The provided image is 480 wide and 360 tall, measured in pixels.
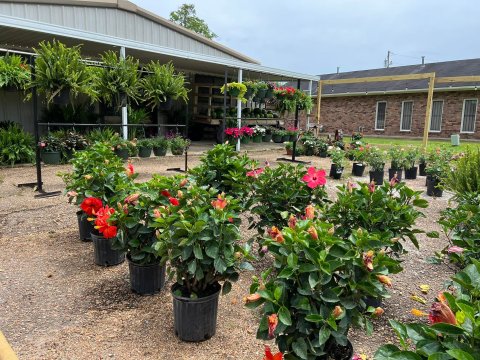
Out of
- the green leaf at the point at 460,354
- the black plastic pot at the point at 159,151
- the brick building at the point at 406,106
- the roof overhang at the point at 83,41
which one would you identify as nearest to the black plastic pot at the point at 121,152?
the black plastic pot at the point at 159,151

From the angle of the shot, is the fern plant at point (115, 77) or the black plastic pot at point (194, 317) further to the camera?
the fern plant at point (115, 77)

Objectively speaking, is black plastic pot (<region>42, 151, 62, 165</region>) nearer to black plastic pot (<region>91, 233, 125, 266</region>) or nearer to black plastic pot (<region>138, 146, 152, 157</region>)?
black plastic pot (<region>138, 146, 152, 157</region>)

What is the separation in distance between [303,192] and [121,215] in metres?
1.33

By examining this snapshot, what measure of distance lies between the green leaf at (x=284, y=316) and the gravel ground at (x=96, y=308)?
2.40 feet

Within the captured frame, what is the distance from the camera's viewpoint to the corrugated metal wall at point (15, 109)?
9.00m

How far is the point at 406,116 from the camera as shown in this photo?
19.4m

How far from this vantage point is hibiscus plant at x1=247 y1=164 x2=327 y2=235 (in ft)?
9.37

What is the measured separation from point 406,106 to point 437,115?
1542mm

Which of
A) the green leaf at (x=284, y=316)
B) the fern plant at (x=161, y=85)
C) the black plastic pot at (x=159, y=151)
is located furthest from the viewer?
the black plastic pot at (x=159, y=151)

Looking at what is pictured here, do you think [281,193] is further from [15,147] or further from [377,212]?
[15,147]

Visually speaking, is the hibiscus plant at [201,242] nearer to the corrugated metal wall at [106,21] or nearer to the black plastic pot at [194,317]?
the black plastic pot at [194,317]

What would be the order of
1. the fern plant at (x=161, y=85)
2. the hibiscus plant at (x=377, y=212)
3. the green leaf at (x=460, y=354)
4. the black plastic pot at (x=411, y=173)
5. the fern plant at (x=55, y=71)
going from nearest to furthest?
the green leaf at (x=460, y=354)
the hibiscus plant at (x=377, y=212)
the fern plant at (x=55, y=71)
the fern plant at (x=161, y=85)
the black plastic pot at (x=411, y=173)

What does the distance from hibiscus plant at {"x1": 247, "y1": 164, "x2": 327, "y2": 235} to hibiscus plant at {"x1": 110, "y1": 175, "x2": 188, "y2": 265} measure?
68 cm

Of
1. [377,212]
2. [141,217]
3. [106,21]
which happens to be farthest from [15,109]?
[377,212]
